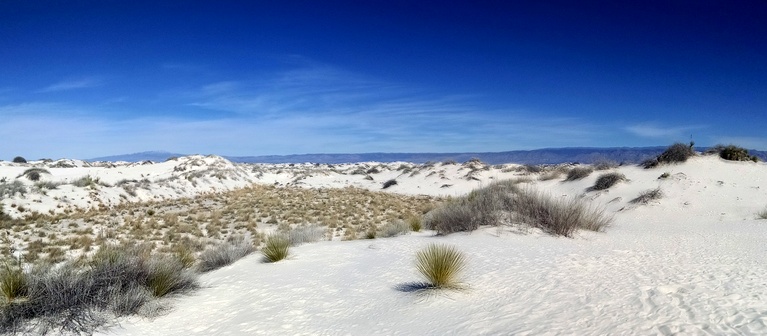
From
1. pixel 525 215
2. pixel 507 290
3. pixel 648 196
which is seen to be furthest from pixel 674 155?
pixel 507 290

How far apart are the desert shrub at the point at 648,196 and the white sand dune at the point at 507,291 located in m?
6.45

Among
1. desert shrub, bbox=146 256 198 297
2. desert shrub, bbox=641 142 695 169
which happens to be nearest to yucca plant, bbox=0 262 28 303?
desert shrub, bbox=146 256 198 297

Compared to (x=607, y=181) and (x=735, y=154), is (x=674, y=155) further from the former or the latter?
(x=607, y=181)

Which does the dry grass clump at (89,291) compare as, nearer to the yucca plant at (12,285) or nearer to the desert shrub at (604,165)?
the yucca plant at (12,285)

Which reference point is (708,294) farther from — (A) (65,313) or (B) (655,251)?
(A) (65,313)

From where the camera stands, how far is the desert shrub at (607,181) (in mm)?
21562

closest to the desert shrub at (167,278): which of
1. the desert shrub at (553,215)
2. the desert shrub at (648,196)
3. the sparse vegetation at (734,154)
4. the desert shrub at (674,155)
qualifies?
the desert shrub at (553,215)

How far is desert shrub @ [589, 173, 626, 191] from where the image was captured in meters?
21.6

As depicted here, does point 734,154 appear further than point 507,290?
Yes

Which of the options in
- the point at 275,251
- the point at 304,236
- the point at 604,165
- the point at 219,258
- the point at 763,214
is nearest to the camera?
the point at 275,251

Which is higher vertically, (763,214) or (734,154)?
(734,154)

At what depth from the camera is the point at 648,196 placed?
1820 centimetres

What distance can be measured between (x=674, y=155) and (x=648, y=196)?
6.85 metres

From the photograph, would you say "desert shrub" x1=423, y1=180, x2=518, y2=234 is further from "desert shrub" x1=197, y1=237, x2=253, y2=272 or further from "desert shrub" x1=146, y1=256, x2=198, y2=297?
"desert shrub" x1=146, y1=256, x2=198, y2=297
